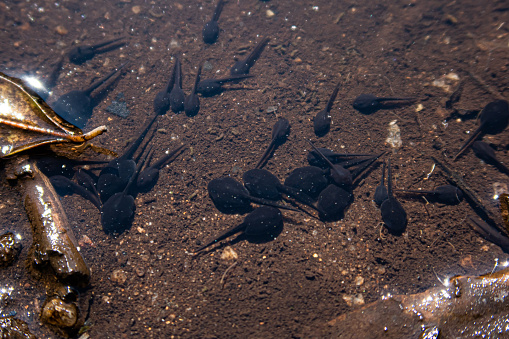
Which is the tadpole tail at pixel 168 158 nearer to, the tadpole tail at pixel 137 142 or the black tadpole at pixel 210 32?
the tadpole tail at pixel 137 142

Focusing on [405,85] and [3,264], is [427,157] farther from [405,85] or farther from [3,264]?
[3,264]

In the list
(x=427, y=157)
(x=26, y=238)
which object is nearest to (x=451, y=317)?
(x=427, y=157)

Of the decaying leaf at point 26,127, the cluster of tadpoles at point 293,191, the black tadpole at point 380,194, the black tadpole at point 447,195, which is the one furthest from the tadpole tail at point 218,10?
the black tadpole at point 447,195

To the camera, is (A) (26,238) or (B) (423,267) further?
(B) (423,267)

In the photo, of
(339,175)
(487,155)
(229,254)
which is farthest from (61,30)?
(487,155)

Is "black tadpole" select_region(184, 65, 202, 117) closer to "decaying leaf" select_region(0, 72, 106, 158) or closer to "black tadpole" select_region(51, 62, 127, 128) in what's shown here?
"black tadpole" select_region(51, 62, 127, 128)

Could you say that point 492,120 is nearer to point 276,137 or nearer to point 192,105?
point 276,137

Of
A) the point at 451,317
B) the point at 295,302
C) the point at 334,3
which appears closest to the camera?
the point at 451,317
